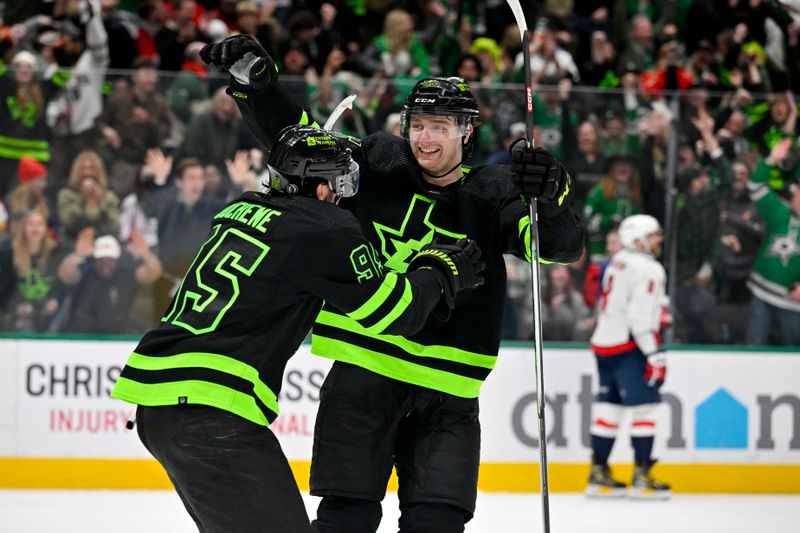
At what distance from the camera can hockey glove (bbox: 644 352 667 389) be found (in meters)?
7.21

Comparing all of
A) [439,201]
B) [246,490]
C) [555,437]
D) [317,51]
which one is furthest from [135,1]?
[246,490]

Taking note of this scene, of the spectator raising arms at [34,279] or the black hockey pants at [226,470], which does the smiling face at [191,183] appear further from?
the black hockey pants at [226,470]

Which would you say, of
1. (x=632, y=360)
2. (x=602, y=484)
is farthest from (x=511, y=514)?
(x=632, y=360)

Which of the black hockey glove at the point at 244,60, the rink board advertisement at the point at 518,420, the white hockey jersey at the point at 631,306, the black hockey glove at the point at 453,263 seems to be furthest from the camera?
the white hockey jersey at the point at 631,306

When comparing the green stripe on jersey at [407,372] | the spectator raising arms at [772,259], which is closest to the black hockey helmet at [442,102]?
the green stripe on jersey at [407,372]

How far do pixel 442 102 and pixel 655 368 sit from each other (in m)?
3.86

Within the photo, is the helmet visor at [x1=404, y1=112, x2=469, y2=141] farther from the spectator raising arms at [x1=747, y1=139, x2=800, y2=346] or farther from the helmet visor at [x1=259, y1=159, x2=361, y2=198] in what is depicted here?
the spectator raising arms at [x1=747, y1=139, x2=800, y2=346]

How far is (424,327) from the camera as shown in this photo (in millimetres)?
3691

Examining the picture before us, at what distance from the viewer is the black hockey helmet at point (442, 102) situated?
3.70m

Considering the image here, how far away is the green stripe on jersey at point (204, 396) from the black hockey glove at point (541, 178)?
970 millimetres

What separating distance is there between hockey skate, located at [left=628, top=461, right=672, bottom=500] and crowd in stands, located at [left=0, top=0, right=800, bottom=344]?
2.71 ft

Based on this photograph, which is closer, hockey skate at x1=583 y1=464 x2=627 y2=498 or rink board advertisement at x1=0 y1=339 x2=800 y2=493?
rink board advertisement at x1=0 y1=339 x2=800 y2=493

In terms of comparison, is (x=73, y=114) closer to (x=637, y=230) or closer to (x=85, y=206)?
(x=85, y=206)

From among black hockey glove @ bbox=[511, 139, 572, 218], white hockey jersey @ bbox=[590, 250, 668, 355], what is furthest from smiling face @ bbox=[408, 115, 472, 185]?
white hockey jersey @ bbox=[590, 250, 668, 355]
